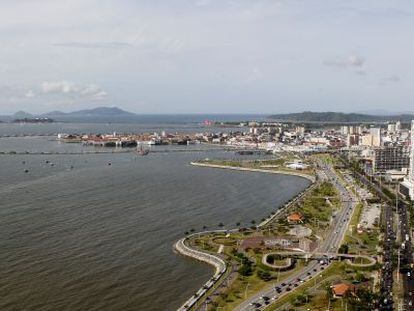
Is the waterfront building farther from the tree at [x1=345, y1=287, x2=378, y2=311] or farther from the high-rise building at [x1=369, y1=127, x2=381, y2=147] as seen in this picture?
the tree at [x1=345, y1=287, x2=378, y2=311]

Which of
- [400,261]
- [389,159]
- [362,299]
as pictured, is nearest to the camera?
[362,299]

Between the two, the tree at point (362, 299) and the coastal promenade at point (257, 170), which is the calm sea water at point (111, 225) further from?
the tree at point (362, 299)

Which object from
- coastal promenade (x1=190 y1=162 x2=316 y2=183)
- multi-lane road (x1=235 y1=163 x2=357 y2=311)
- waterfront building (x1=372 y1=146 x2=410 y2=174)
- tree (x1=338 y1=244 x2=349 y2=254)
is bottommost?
multi-lane road (x1=235 y1=163 x2=357 y2=311)

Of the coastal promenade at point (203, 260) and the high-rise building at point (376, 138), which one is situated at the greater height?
the high-rise building at point (376, 138)

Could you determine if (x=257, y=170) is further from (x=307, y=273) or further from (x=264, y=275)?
(x=264, y=275)

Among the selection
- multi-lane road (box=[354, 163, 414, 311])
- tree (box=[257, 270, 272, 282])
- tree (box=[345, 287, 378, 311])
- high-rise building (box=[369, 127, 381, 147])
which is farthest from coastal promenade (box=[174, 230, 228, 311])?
high-rise building (box=[369, 127, 381, 147])

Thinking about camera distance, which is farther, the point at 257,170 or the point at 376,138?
the point at 376,138

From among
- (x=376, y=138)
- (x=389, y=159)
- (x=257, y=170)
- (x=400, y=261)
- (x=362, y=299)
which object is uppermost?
(x=376, y=138)

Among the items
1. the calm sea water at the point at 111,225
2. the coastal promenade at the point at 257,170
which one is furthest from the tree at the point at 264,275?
the coastal promenade at the point at 257,170

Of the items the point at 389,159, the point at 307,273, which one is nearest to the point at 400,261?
the point at 307,273

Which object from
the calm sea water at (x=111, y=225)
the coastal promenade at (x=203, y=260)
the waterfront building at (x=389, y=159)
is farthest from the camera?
the waterfront building at (x=389, y=159)
